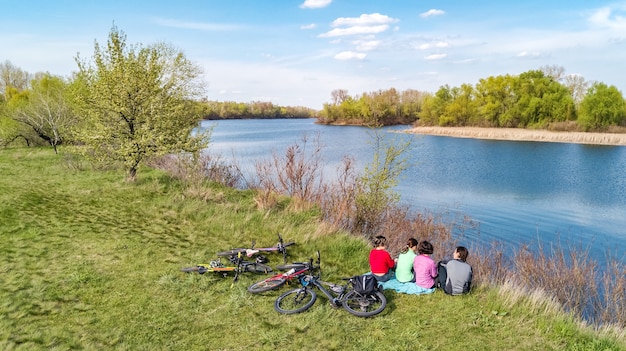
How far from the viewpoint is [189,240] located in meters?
12.4

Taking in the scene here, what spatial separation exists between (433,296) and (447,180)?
73.5 feet

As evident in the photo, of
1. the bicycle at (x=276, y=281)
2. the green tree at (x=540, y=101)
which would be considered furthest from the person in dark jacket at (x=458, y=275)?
the green tree at (x=540, y=101)

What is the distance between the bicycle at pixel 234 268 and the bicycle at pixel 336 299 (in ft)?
5.08

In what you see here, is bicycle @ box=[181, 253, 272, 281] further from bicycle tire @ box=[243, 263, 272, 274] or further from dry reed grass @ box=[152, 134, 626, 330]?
dry reed grass @ box=[152, 134, 626, 330]

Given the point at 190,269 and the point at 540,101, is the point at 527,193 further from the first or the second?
the point at 540,101

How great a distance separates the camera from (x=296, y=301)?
852cm

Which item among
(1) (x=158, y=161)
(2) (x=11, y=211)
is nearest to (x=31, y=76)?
(1) (x=158, y=161)

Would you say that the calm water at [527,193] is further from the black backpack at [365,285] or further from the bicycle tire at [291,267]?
Result: the black backpack at [365,285]

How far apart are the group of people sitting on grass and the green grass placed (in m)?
0.31

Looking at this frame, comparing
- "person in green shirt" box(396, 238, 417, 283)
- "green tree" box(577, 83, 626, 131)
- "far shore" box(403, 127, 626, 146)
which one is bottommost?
"person in green shirt" box(396, 238, 417, 283)

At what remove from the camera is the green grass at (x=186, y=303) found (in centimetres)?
716

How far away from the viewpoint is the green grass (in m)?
7.16

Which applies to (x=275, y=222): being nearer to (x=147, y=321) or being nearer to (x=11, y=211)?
(x=147, y=321)

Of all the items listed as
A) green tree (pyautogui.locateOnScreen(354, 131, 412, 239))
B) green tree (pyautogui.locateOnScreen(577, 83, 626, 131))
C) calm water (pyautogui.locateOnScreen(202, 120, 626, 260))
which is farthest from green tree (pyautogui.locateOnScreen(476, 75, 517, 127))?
green tree (pyautogui.locateOnScreen(354, 131, 412, 239))
